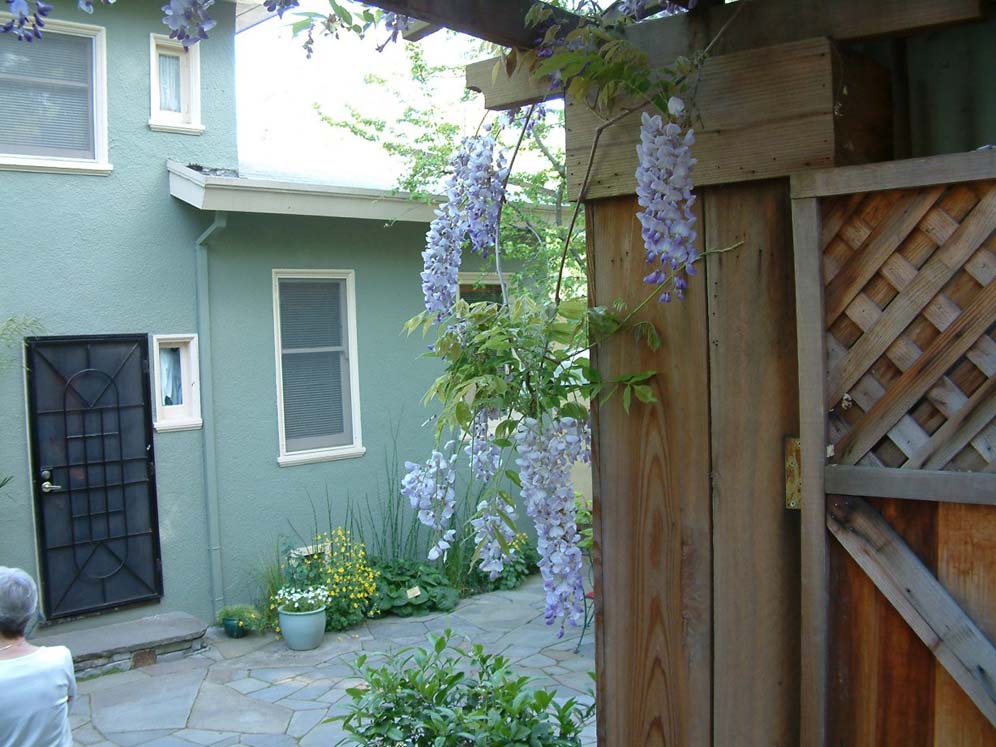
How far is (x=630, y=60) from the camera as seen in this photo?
5.64 ft

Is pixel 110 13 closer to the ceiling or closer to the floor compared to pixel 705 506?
closer to the ceiling

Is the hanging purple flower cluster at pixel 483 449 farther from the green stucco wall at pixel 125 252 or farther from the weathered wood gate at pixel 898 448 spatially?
the green stucco wall at pixel 125 252

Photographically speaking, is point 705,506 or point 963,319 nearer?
point 963,319

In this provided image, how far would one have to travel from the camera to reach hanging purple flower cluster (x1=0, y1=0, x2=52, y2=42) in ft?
5.75

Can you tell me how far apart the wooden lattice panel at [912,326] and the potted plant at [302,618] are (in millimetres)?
5566

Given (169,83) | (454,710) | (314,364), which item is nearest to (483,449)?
(454,710)

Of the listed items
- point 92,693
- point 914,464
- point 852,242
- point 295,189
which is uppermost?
point 295,189

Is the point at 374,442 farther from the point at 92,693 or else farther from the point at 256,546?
the point at 92,693

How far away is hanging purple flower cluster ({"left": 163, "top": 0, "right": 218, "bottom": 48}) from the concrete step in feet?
16.6

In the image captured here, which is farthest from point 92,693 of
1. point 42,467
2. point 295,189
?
point 295,189

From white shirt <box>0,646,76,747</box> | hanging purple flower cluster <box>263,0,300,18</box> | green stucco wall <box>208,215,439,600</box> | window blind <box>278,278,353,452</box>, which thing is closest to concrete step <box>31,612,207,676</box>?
green stucco wall <box>208,215,439,600</box>

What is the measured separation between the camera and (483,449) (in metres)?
2.15

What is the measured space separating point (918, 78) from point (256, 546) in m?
6.32

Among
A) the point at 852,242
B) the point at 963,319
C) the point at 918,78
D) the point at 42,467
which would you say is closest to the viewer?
the point at 963,319
